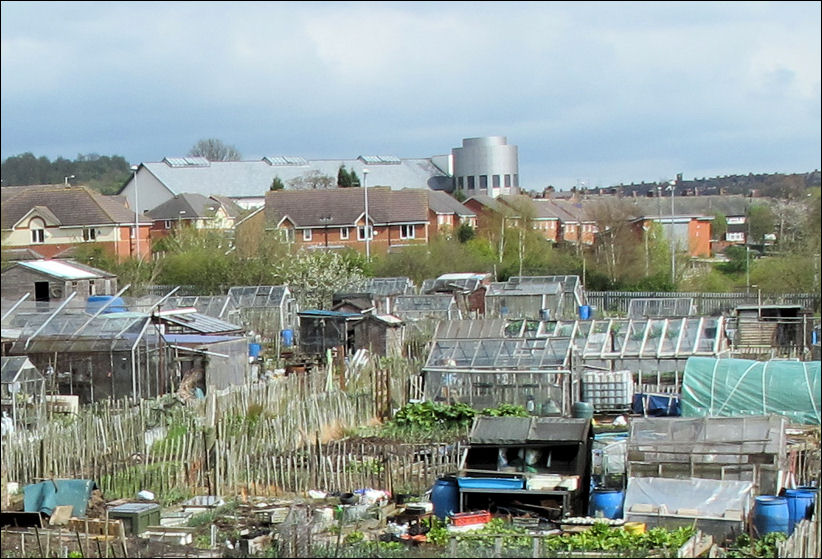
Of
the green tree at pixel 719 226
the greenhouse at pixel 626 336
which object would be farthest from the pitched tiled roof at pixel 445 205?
the greenhouse at pixel 626 336

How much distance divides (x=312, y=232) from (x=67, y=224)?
69.1 ft

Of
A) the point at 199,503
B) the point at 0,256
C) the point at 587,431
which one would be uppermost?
the point at 0,256

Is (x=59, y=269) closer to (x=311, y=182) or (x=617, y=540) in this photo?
(x=617, y=540)

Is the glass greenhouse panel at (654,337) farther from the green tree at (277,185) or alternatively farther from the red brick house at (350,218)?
the green tree at (277,185)

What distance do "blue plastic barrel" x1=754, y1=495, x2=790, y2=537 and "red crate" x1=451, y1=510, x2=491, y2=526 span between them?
9.22ft

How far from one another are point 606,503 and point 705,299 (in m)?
25.4

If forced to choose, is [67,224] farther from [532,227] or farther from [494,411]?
[532,227]

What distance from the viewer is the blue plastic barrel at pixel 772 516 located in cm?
1148

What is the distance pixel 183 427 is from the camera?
54.0 ft

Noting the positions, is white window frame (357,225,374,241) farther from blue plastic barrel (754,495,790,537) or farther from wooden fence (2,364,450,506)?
blue plastic barrel (754,495,790,537)

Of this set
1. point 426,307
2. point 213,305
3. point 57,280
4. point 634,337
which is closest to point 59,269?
point 57,280

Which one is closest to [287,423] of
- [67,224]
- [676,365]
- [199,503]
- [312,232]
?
[199,503]

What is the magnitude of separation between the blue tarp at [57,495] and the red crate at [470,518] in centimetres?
431

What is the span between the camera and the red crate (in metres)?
11.8
